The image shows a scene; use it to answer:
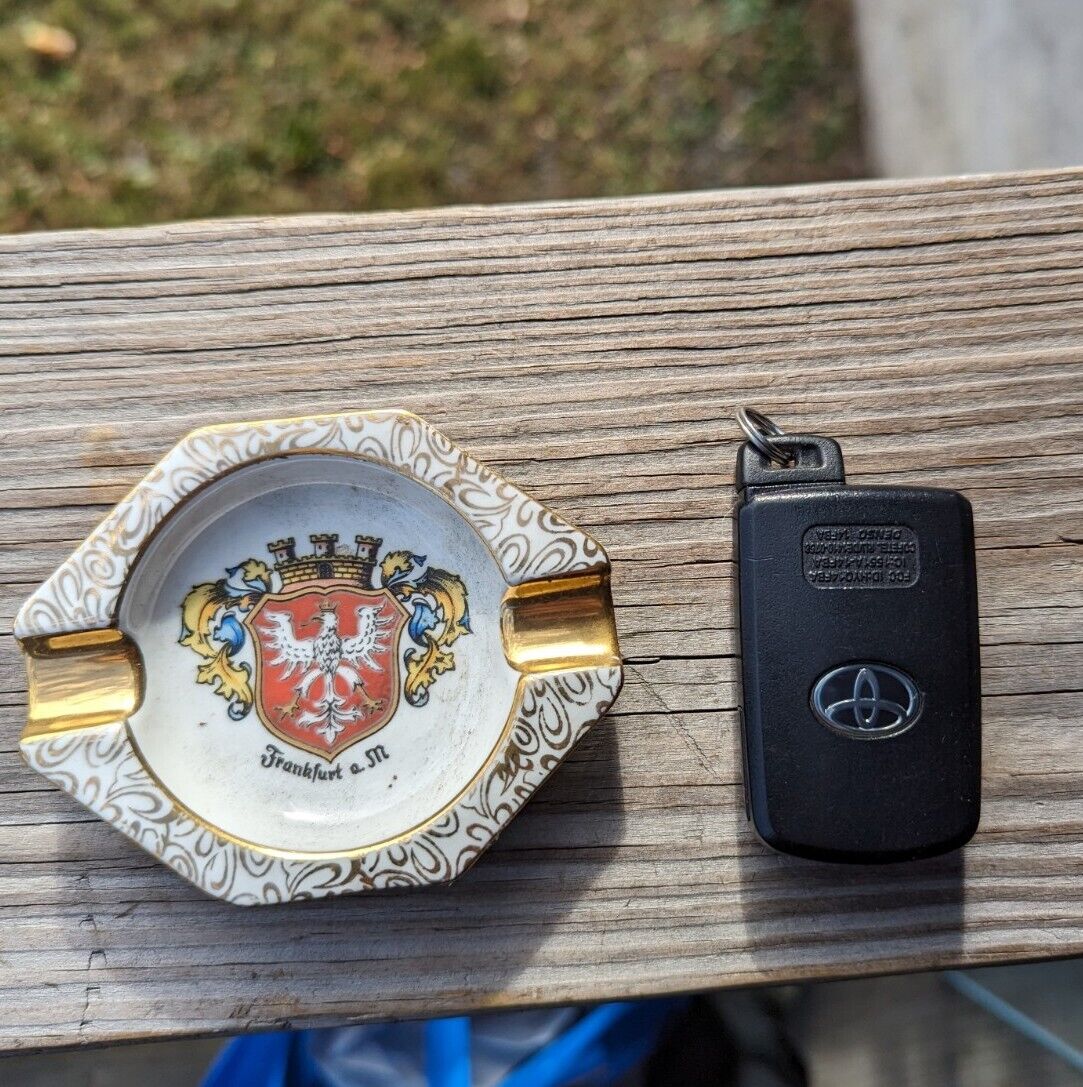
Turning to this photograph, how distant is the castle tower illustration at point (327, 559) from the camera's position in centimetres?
88

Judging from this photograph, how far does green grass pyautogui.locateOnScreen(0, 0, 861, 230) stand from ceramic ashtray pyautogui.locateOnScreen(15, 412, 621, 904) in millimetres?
1322

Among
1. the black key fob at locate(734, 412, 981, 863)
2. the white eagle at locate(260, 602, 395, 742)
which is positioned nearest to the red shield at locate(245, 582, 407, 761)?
the white eagle at locate(260, 602, 395, 742)

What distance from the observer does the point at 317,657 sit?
2.83ft

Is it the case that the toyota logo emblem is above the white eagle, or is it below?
below

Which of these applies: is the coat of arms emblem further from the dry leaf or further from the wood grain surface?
the dry leaf

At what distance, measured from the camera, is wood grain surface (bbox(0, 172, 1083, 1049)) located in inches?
A: 34.6

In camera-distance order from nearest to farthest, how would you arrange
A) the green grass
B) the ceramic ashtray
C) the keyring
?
the ceramic ashtray, the keyring, the green grass

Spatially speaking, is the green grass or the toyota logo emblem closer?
the toyota logo emblem

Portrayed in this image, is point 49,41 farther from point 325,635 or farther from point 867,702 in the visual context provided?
point 867,702

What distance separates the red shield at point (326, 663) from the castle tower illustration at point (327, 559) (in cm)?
1

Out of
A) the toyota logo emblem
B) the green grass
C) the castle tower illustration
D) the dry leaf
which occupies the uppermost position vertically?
the dry leaf

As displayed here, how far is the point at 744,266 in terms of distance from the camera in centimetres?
98

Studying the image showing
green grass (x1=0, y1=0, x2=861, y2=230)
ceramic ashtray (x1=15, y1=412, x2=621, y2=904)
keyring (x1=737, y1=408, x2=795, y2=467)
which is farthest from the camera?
green grass (x1=0, y1=0, x2=861, y2=230)

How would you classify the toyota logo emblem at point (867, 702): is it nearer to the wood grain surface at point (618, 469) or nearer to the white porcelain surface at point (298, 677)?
the wood grain surface at point (618, 469)
